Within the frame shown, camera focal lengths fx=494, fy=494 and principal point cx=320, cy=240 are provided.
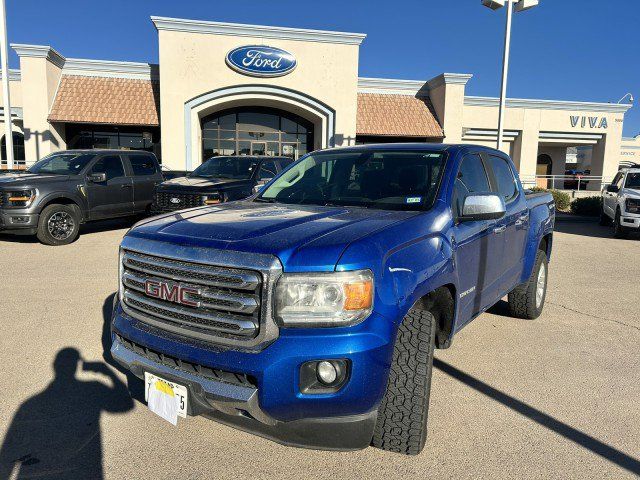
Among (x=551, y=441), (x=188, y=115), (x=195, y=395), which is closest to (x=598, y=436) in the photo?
(x=551, y=441)

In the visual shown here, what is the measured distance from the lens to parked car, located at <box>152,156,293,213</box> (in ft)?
31.9

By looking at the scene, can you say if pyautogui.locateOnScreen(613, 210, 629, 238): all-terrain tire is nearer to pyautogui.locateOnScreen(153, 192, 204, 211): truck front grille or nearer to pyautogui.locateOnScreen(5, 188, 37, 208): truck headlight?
pyautogui.locateOnScreen(153, 192, 204, 211): truck front grille

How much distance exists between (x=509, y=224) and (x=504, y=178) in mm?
672

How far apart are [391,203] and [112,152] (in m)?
9.48

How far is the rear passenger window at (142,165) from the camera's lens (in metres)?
11.6

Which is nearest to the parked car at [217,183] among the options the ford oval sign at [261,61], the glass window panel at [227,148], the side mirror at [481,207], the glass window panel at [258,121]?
the side mirror at [481,207]

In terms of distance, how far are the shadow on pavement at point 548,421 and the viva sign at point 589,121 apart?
29.0 meters

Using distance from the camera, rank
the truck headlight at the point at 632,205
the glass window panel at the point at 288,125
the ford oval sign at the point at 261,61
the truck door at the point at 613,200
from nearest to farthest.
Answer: the truck headlight at the point at 632,205, the truck door at the point at 613,200, the ford oval sign at the point at 261,61, the glass window panel at the point at 288,125

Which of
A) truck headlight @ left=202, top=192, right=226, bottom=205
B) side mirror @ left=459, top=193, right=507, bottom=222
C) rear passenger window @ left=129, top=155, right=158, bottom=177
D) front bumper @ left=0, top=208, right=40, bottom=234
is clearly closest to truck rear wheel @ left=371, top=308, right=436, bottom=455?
side mirror @ left=459, top=193, right=507, bottom=222

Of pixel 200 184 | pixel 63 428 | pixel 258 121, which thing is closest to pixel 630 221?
pixel 200 184

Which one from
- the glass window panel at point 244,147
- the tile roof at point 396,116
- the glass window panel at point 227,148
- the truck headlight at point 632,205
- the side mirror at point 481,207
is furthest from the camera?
the glass window panel at point 244,147

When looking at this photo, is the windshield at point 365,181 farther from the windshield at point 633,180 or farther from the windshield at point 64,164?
the windshield at point 633,180

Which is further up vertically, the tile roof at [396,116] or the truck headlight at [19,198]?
the tile roof at [396,116]

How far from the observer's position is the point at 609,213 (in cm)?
1400
